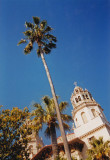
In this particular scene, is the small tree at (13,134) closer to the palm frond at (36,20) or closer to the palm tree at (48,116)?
the palm tree at (48,116)

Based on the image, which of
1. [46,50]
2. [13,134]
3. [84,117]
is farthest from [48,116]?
[84,117]

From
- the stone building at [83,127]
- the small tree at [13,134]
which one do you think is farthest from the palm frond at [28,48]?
the stone building at [83,127]

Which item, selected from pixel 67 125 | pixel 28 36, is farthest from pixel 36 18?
pixel 67 125

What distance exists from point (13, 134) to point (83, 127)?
47.6ft

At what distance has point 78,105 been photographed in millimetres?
26438

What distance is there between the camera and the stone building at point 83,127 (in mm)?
18969

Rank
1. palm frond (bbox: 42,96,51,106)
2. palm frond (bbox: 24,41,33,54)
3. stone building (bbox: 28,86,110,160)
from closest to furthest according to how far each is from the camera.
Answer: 1. palm frond (bbox: 42,96,51,106)
2. palm frond (bbox: 24,41,33,54)
3. stone building (bbox: 28,86,110,160)

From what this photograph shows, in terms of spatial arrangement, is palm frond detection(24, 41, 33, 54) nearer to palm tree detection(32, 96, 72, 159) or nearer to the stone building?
palm tree detection(32, 96, 72, 159)

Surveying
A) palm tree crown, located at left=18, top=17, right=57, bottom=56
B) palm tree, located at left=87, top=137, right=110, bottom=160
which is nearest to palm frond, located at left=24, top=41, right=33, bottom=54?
palm tree crown, located at left=18, top=17, right=57, bottom=56

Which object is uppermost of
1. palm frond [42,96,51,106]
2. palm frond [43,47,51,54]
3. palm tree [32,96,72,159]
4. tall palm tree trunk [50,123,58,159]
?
palm frond [43,47,51,54]

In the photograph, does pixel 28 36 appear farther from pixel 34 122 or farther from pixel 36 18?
pixel 34 122

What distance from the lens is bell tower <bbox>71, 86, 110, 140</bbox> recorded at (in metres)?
20.4

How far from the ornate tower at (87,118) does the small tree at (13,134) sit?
11693mm

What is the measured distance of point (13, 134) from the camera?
11.7 meters
